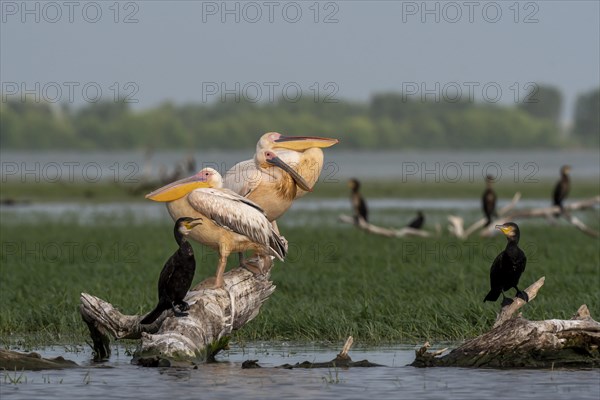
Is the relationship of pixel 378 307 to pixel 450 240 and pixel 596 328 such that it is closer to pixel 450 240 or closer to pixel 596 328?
pixel 596 328

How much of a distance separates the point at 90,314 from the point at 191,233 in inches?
45.6

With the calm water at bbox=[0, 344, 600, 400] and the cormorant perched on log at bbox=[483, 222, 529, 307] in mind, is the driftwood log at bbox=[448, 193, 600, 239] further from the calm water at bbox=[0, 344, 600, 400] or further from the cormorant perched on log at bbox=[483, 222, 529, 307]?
the calm water at bbox=[0, 344, 600, 400]

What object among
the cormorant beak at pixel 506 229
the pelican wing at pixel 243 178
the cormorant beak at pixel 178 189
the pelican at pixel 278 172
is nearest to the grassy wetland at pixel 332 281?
the pelican at pixel 278 172

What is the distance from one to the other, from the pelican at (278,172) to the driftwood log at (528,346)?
2125 mm

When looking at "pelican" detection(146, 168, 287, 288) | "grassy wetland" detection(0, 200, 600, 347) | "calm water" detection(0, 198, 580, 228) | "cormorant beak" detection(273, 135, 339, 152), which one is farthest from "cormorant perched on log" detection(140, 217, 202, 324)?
"calm water" detection(0, 198, 580, 228)

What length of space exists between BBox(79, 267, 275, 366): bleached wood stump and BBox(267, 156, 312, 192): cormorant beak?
0.98 m

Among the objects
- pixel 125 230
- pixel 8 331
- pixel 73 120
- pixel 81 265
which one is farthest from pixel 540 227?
pixel 73 120

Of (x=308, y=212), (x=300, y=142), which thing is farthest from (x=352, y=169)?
(x=300, y=142)

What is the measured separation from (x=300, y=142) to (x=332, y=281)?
5.27 meters

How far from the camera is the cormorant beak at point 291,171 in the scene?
11.7m

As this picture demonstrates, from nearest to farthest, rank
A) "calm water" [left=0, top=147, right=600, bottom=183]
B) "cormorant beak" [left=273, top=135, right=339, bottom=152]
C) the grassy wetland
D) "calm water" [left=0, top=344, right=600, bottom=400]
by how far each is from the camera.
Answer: "calm water" [left=0, top=344, right=600, bottom=400]
"cormorant beak" [left=273, top=135, right=339, bottom=152]
the grassy wetland
"calm water" [left=0, top=147, right=600, bottom=183]

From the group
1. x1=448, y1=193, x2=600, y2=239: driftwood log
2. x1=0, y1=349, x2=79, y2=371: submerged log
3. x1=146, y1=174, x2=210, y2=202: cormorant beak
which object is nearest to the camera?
x1=0, y1=349, x2=79, y2=371: submerged log

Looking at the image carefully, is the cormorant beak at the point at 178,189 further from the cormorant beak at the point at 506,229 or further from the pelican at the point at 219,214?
the cormorant beak at the point at 506,229

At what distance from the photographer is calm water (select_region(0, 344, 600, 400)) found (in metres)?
9.54
